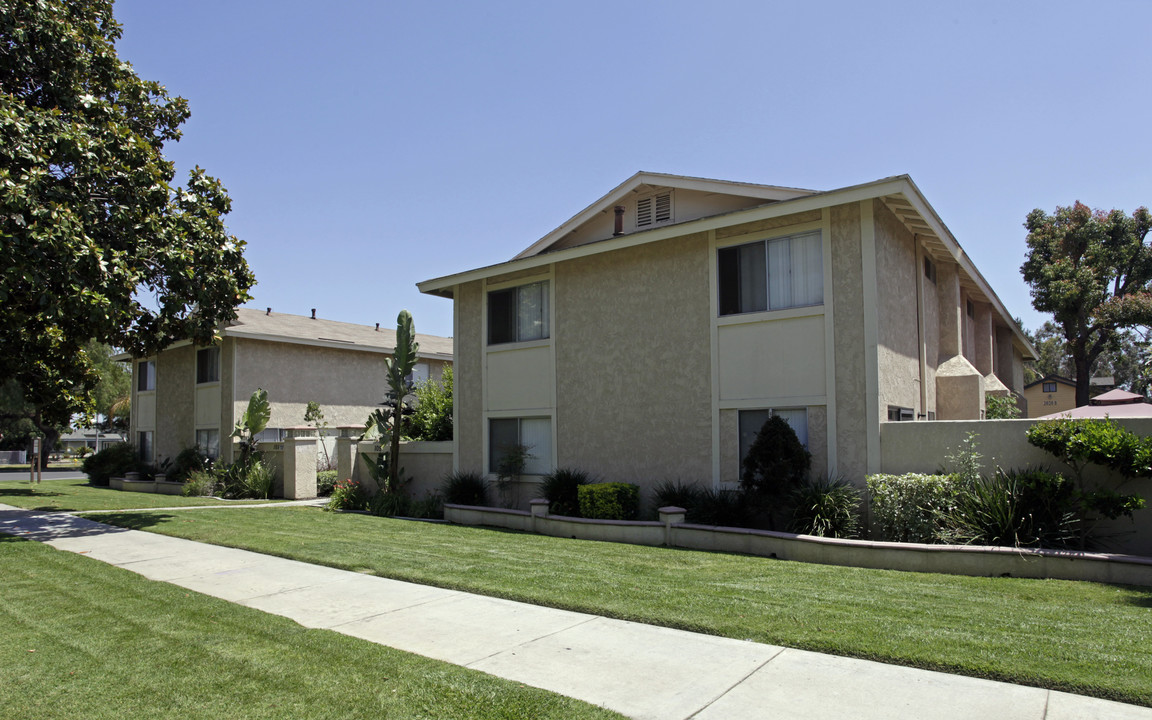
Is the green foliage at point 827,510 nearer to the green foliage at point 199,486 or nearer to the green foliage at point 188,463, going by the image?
the green foliage at point 199,486

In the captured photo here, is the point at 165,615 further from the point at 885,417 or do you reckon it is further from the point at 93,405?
the point at 93,405

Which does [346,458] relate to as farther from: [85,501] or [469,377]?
[85,501]

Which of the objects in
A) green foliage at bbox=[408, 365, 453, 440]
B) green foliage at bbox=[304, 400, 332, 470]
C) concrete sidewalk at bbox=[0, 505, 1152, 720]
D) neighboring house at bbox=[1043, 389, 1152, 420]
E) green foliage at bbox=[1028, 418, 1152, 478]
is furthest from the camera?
green foliage at bbox=[304, 400, 332, 470]

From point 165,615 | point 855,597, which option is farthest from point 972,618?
point 165,615

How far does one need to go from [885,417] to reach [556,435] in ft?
22.3

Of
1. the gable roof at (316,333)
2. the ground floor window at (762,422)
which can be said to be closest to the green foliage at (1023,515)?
the ground floor window at (762,422)

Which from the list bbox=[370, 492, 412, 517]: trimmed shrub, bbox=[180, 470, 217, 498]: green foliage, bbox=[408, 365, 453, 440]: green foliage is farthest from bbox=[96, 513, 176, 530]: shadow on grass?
bbox=[180, 470, 217, 498]: green foliage

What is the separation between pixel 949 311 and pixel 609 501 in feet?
29.8

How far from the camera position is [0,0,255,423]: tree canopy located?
39.3ft

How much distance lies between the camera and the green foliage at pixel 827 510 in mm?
11148

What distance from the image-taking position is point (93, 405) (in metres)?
24.1

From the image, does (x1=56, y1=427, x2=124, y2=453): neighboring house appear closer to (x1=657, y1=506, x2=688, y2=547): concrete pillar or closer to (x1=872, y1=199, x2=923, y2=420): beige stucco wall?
(x1=657, y1=506, x2=688, y2=547): concrete pillar

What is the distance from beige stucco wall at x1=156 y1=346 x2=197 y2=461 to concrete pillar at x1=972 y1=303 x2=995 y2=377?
85.8ft

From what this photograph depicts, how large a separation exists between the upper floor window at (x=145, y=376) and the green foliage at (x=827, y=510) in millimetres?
29067
